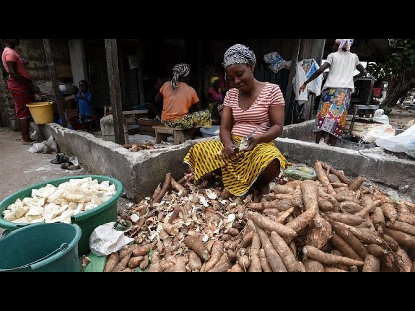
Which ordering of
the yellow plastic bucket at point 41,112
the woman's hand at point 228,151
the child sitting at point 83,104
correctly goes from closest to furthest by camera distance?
the woman's hand at point 228,151 → the yellow plastic bucket at point 41,112 → the child sitting at point 83,104

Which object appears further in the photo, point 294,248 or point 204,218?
point 204,218

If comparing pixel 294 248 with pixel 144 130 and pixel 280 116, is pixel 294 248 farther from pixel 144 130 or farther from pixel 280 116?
pixel 144 130

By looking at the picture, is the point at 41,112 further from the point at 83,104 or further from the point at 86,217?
the point at 86,217

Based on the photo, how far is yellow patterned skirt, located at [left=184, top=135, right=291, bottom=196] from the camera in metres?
2.53

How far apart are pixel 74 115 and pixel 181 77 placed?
359 centimetres

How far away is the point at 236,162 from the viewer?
9.17ft

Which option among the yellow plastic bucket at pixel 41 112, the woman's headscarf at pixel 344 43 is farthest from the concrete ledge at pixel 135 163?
the woman's headscarf at pixel 344 43

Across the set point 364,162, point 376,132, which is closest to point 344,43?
point 376,132

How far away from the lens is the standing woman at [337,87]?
413 cm

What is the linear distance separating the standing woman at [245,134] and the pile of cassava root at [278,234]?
260 millimetres

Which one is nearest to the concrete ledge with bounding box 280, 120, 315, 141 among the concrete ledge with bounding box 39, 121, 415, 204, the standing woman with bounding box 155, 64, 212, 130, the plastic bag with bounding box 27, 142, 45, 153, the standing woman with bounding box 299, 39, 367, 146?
the standing woman with bounding box 299, 39, 367, 146

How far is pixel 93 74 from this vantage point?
778cm

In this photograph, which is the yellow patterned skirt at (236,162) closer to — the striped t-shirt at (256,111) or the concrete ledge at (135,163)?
the striped t-shirt at (256,111)

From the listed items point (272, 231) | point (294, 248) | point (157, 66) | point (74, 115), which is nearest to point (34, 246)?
point (272, 231)
